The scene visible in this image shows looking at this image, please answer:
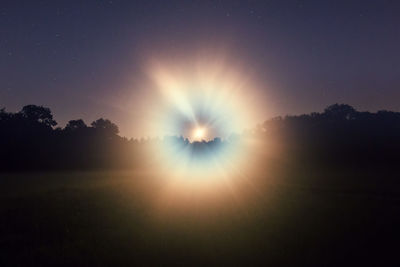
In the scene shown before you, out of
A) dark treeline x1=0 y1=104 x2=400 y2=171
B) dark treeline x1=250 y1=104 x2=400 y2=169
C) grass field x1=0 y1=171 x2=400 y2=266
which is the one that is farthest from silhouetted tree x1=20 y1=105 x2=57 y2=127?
grass field x1=0 y1=171 x2=400 y2=266

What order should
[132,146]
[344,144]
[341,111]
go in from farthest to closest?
[341,111] → [132,146] → [344,144]

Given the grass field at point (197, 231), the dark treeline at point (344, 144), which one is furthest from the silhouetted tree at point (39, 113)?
the grass field at point (197, 231)

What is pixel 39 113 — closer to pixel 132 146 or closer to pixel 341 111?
pixel 132 146

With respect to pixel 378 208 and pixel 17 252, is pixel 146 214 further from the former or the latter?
pixel 378 208

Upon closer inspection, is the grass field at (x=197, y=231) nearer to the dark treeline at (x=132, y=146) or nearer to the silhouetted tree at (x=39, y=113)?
the dark treeline at (x=132, y=146)

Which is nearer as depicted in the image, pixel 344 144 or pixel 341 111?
pixel 344 144

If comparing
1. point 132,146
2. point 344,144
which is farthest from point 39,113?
point 344,144
